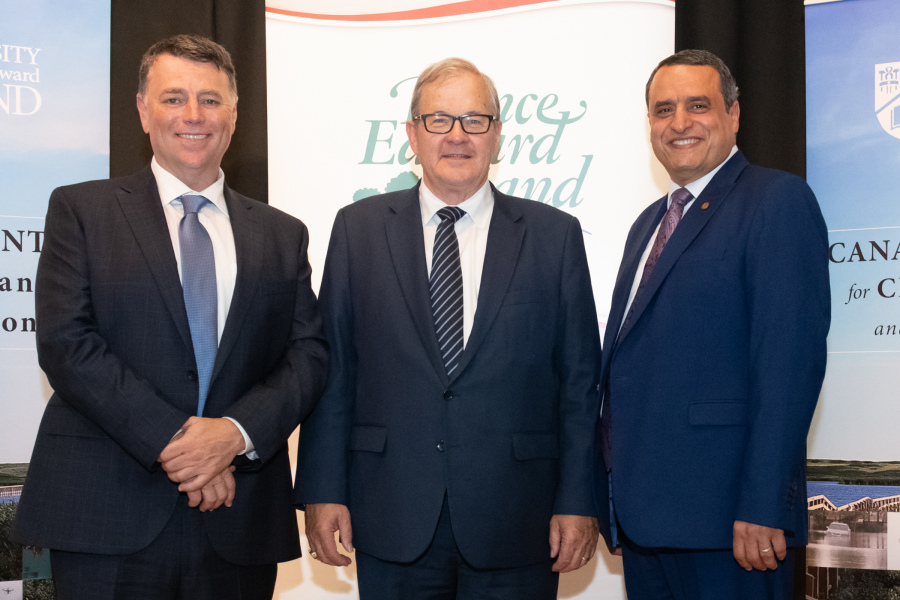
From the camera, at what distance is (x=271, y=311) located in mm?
2176

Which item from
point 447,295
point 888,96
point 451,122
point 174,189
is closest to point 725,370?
point 447,295

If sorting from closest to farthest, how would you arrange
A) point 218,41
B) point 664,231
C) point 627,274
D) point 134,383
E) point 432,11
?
1. point 134,383
2. point 664,231
3. point 627,274
4. point 218,41
5. point 432,11

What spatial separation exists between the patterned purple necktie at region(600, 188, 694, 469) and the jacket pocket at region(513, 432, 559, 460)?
26cm

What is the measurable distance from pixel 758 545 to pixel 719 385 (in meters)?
0.42

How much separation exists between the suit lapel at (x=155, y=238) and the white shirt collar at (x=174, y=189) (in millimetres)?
25

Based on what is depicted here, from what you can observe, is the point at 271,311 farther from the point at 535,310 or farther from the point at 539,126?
the point at 539,126

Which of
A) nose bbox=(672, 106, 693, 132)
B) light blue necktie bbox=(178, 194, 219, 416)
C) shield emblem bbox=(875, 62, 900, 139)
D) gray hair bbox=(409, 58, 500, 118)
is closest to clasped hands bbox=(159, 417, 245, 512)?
light blue necktie bbox=(178, 194, 219, 416)

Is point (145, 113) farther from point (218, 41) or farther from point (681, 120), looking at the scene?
point (681, 120)

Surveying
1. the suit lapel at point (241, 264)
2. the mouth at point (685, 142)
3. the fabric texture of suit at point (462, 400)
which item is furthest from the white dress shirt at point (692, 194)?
the suit lapel at point (241, 264)

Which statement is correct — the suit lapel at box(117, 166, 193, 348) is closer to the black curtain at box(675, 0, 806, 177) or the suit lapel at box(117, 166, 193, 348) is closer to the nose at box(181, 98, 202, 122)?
the nose at box(181, 98, 202, 122)

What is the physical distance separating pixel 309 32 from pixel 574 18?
4.19 ft

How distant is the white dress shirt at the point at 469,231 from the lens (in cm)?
218

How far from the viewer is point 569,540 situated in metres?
2.12

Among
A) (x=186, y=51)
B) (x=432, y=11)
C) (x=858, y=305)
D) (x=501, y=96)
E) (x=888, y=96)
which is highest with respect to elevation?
(x=432, y=11)
